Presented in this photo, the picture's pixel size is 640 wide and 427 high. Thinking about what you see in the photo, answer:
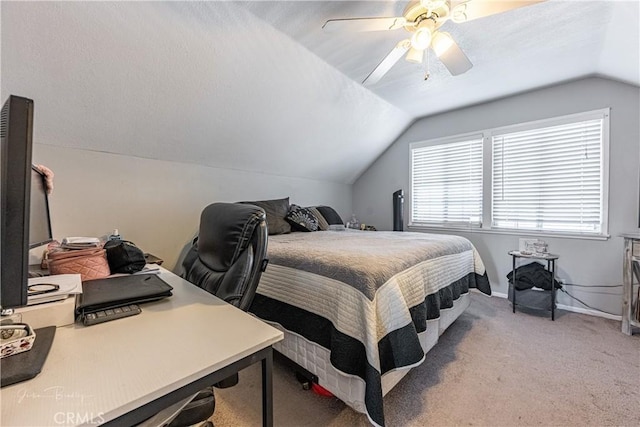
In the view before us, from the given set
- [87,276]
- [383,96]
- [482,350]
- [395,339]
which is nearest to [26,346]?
[87,276]

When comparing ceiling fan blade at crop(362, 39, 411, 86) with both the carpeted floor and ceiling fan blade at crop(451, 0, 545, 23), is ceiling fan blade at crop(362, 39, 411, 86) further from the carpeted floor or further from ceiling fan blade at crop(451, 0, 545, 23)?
the carpeted floor

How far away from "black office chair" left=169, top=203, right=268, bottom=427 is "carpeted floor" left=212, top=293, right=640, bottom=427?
0.74 metres

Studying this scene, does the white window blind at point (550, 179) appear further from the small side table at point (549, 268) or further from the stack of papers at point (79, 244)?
the stack of papers at point (79, 244)

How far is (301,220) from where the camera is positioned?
316 centimetres

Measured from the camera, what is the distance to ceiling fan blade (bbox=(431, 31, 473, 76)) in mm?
1669

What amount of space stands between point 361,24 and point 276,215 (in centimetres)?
201

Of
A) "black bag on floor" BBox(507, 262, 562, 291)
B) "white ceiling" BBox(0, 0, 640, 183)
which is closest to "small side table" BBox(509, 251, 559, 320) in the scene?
"black bag on floor" BBox(507, 262, 562, 291)

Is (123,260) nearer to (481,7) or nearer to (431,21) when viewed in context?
(431,21)

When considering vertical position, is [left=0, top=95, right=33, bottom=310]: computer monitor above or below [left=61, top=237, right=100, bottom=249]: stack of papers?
above

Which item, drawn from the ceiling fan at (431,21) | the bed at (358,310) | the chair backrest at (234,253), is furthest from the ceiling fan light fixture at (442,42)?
the chair backrest at (234,253)

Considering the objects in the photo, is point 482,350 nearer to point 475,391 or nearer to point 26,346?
point 475,391

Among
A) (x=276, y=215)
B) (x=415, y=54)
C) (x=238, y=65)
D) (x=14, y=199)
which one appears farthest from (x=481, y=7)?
(x=276, y=215)

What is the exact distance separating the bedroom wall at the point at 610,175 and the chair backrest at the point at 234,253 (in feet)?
10.8

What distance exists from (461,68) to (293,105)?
1537 millimetres
